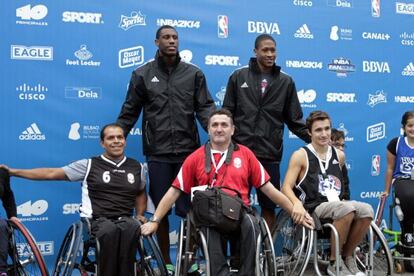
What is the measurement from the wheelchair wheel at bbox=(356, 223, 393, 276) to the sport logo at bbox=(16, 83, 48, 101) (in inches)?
100

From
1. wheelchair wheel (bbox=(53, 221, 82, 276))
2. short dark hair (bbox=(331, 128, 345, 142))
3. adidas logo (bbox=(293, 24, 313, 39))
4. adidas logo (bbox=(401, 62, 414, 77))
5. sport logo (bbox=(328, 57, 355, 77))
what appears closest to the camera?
wheelchair wheel (bbox=(53, 221, 82, 276))

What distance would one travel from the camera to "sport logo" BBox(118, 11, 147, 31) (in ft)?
14.8

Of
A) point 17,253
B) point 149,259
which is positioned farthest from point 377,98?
point 17,253

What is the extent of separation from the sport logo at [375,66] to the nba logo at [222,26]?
138cm

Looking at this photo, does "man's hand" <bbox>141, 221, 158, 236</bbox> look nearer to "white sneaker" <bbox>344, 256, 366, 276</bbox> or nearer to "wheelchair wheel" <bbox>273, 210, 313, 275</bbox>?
"wheelchair wheel" <bbox>273, 210, 313, 275</bbox>

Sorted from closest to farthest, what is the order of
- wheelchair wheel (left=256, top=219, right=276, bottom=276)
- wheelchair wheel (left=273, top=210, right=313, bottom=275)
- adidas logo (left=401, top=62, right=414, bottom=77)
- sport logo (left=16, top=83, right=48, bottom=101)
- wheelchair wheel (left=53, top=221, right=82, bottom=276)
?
wheelchair wheel (left=256, top=219, right=276, bottom=276) → wheelchair wheel (left=53, top=221, right=82, bottom=276) → wheelchair wheel (left=273, top=210, right=313, bottom=275) → sport logo (left=16, top=83, right=48, bottom=101) → adidas logo (left=401, top=62, right=414, bottom=77)

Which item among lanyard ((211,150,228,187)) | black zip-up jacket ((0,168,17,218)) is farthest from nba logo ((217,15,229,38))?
black zip-up jacket ((0,168,17,218))

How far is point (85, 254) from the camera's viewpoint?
3400 millimetres

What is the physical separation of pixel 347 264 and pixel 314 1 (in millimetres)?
2589

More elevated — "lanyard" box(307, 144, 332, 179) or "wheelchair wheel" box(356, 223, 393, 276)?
"lanyard" box(307, 144, 332, 179)

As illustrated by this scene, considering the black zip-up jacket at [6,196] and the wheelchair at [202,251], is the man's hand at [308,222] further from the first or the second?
the black zip-up jacket at [6,196]

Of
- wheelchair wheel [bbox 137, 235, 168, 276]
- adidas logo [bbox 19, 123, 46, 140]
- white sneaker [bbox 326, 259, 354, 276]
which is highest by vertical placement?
adidas logo [bbox 19, 123, 46, 140]

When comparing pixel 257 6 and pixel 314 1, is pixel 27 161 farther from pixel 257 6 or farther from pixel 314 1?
pixel 314 1

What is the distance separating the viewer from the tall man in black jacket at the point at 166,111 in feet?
13.1
